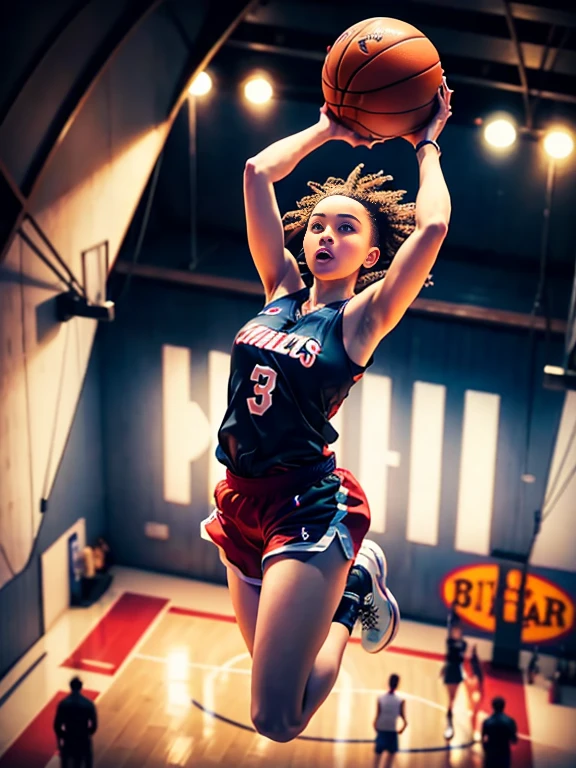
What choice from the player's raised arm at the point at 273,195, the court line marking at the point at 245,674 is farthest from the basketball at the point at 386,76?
the court line marking at the point at 245,674

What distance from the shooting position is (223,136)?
36.1ft

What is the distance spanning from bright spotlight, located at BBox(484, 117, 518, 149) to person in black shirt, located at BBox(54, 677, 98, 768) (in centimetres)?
594

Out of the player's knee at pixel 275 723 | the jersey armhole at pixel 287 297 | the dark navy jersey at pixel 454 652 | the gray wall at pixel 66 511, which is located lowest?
the dark navy jersey at pixel 454 652

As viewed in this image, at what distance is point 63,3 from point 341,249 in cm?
545

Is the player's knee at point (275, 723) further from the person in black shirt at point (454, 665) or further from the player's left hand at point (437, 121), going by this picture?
the person in black shirt at point (454, 665)

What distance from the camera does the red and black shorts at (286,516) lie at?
3428 mm

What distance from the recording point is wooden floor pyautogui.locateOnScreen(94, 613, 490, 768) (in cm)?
945

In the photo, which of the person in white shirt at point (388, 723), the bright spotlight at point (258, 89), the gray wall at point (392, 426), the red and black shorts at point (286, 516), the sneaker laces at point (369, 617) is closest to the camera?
the red and black shorts at point (286, 516)

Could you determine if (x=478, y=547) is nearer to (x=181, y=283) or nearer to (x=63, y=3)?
(x=181, y=283)

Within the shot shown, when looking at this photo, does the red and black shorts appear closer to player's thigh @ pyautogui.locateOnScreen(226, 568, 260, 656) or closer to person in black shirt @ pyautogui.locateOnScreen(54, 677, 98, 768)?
player's thigh @ pyautogui.locateOnScreen(226, 568, 260, 656)

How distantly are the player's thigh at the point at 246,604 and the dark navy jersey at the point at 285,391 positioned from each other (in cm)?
43

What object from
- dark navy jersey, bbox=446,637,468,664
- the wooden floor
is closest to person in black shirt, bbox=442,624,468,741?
dark navy jersey, bbox=446,637,468,664

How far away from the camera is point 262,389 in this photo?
339 centimetres

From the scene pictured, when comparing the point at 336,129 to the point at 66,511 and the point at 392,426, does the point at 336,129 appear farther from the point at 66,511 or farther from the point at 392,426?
the point at 66,511
